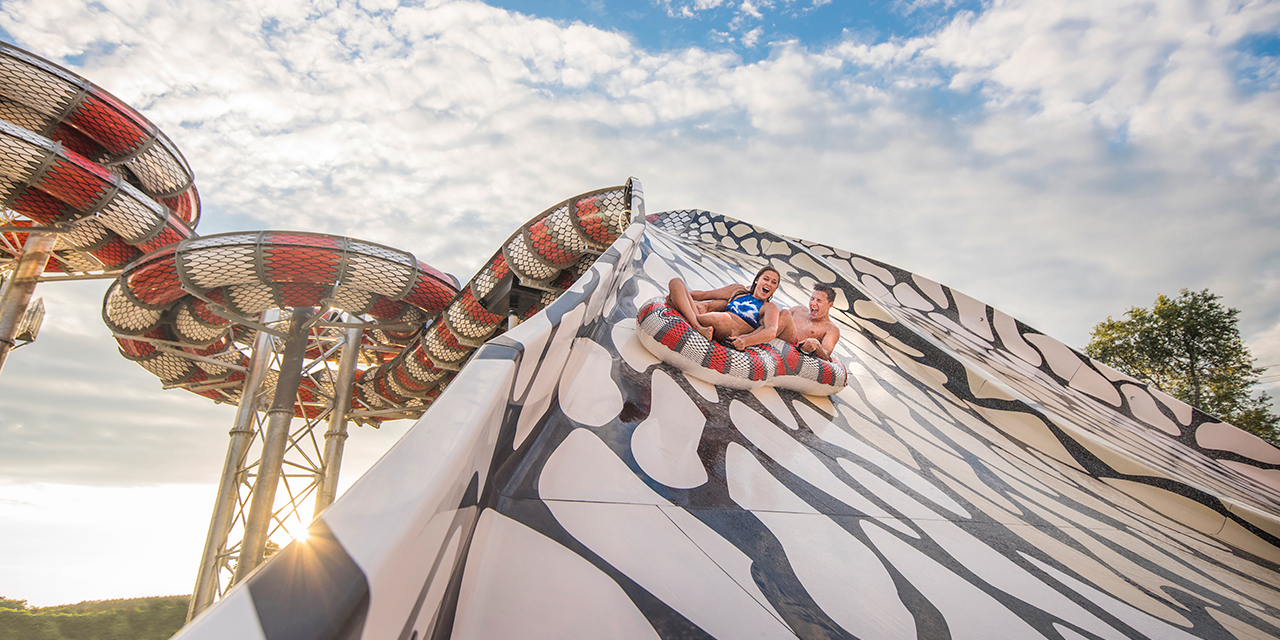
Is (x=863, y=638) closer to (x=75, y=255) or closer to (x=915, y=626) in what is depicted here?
(x=915, y=626)

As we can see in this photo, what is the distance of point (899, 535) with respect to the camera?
2.32 metres

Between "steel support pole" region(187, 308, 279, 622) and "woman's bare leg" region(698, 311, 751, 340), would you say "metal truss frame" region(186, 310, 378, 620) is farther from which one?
"woman's bare leg" region(698, 311, 751, 340)

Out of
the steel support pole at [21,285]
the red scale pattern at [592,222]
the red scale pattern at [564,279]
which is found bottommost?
the steel support pole at [21,285]

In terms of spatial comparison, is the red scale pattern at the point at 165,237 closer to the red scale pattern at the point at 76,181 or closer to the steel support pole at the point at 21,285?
the red scale pattern at the point at 76,181

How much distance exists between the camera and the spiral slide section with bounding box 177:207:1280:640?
3.32 feet

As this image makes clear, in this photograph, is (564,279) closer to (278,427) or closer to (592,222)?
(592,222)

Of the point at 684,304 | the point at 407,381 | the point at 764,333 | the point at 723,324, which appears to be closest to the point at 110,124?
the point at 407,381

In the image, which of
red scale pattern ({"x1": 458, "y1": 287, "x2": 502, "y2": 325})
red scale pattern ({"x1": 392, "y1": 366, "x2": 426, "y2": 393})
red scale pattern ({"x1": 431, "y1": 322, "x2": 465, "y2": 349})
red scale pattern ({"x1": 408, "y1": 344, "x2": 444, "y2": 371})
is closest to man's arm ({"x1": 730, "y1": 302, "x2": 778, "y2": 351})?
red scale pattern ({"x1": 458, "y1": 287, "x2": 502, "y2": 325})

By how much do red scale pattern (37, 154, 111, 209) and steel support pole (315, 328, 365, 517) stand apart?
3.40 meters

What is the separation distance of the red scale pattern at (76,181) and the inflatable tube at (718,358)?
20.4 feet

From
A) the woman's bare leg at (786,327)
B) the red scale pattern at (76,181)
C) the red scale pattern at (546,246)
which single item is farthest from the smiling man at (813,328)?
the red scale pattern at (76,181)

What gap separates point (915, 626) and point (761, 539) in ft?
1.77

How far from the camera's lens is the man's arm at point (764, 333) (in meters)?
3.90

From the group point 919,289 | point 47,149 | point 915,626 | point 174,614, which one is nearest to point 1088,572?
point 915,626
